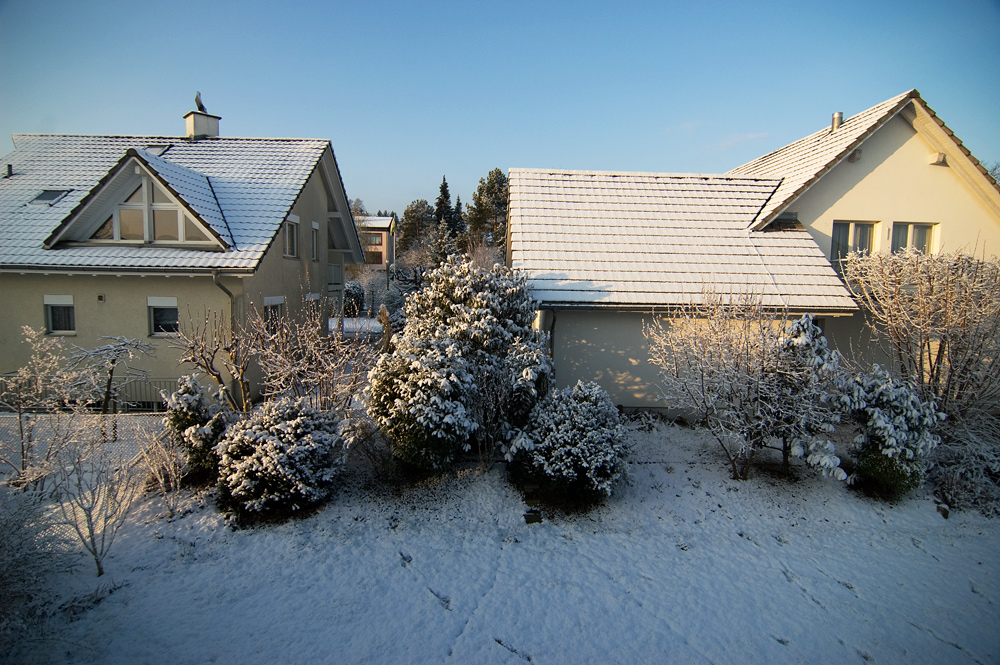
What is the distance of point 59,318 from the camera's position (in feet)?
40.3

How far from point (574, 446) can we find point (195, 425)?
6.44m

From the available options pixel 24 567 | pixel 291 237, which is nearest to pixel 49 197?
pixel 291 237

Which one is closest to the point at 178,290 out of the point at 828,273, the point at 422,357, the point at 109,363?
the point at 109,363

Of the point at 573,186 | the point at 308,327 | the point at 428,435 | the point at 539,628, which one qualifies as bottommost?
the point at 539,628

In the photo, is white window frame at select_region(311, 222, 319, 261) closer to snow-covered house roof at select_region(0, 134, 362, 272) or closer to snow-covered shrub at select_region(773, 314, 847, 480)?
snow-covered house roof at select_region(0, 134, 362, 272)

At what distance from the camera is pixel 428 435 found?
8188 millimetres

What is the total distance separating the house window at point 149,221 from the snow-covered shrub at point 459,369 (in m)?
6.23

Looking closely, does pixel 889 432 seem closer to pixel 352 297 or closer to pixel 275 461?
pixel 275 461

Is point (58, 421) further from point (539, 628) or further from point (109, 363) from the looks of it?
point (539, 628)

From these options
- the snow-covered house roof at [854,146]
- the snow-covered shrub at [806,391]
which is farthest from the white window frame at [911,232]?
the snow-covered shrub at [806,391]

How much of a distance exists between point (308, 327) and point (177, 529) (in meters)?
3.91

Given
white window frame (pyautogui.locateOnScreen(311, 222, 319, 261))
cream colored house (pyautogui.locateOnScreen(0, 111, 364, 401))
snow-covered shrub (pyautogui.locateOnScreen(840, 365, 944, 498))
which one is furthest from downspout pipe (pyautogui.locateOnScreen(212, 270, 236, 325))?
snow-covered shrub (pyautogui.locateOnScreen(840, 365, 944, 498))

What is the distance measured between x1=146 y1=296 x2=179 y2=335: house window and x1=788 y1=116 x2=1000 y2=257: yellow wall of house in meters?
16.7

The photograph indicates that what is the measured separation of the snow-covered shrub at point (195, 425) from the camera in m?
8.22
